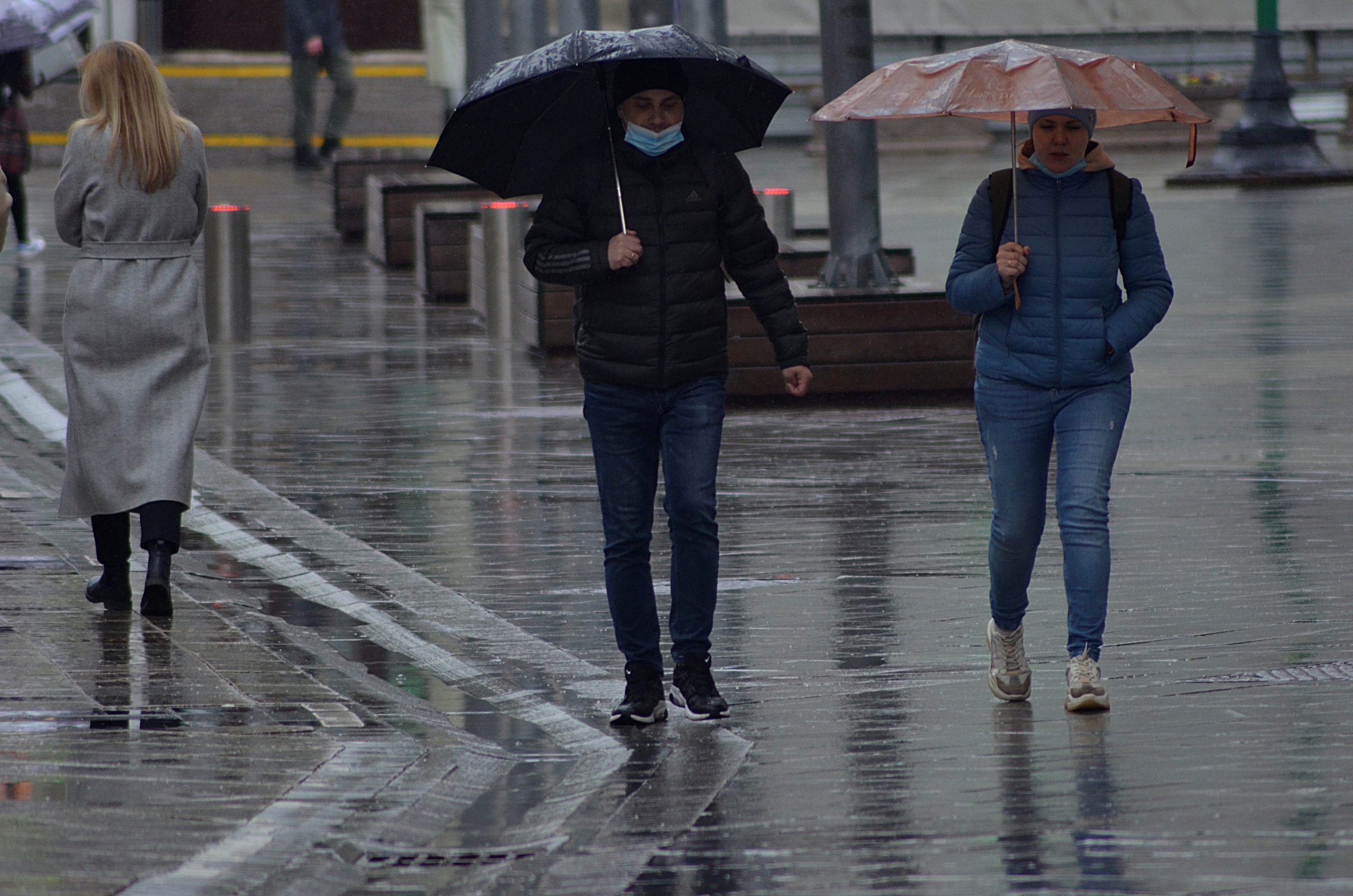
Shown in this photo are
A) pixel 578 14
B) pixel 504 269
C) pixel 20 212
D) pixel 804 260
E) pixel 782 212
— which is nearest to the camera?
pixel 804 260

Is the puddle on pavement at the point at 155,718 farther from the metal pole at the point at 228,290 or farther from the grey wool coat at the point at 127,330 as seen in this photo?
the metal pole at the point at 228,290

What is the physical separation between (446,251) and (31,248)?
4.24 metres

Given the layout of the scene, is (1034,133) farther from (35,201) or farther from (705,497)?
(35,201)

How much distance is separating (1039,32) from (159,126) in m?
32.5

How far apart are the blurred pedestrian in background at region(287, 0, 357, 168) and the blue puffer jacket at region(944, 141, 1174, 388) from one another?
2253cm

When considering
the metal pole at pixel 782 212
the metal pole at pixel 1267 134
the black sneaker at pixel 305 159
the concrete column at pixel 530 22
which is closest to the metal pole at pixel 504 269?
the metal pole at pixel 782 212

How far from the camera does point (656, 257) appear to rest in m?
5.72

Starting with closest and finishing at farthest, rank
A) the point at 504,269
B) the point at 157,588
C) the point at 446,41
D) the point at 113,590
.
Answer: the point at 157,588
the point at 113,590
the point at 504,269
the point at 446,41

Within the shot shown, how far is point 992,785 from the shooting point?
5.16 meters

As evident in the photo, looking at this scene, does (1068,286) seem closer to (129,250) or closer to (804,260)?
(129,250)

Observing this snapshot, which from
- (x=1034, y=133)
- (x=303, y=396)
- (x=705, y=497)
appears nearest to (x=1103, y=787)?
(x=705, y=497)

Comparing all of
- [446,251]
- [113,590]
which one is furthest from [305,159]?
[113,590]

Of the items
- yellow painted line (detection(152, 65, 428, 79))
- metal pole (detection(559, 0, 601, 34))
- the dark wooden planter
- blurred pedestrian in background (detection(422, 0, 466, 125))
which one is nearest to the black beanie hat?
the dark wooden planter

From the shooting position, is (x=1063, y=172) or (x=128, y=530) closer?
(x=1063, y=172)
